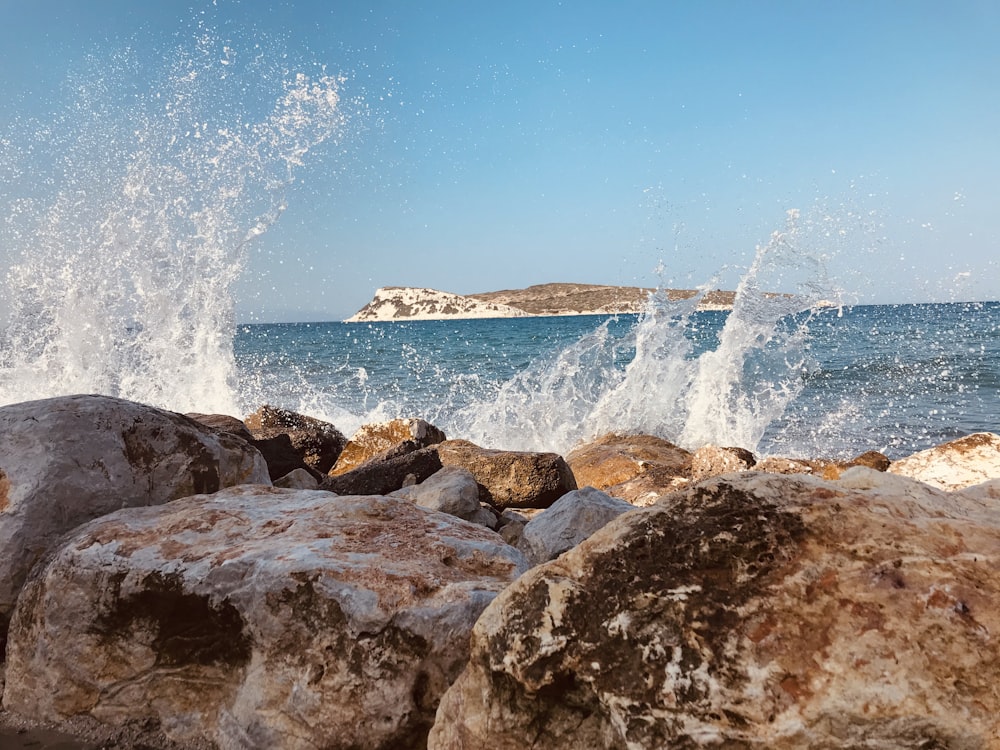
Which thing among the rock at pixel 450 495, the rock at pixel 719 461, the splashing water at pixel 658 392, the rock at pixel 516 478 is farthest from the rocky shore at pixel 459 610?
the splashing water at pixel 658 392

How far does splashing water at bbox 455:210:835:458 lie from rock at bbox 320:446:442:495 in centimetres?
601

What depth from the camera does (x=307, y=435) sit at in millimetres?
7742

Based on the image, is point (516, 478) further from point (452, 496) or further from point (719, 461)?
point (719, 461)

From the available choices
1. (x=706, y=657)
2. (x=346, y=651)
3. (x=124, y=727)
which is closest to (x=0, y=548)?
(x=124, y=727)

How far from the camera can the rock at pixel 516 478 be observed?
18.7 feet

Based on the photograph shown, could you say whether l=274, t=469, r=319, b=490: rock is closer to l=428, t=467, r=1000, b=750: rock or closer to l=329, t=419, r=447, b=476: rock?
l=329, t=419, r=447, b=476: rock

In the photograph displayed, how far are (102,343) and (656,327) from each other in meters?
9.04

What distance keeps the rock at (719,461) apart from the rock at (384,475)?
8.49 feet

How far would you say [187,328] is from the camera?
1223 cm

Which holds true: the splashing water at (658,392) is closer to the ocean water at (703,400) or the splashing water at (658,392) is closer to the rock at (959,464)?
the ocean water at (703,400)

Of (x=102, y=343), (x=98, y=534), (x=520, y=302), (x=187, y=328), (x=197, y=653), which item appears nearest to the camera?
(x=197, y=653)

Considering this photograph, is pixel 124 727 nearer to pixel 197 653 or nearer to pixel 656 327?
pixel 197 653

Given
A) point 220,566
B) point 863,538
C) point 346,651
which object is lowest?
point 346,651

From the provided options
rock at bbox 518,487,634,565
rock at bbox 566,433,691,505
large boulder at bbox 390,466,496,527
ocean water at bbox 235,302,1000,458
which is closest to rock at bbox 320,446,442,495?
large boulder at bbox 390,466,496,527
